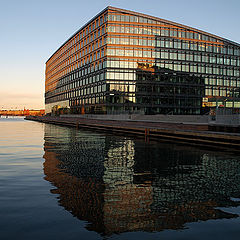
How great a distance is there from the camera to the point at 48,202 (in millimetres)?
10484

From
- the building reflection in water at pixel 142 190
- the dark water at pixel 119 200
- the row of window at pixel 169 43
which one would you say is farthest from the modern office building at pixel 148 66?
the dark water at pixel 119 200

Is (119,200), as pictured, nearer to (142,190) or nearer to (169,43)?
(142,190)

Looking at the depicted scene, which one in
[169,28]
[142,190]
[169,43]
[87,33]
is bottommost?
[142,190]

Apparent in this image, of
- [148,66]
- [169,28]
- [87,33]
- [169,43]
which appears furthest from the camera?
[87,33]

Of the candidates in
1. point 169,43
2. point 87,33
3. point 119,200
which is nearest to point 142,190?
point 119,200

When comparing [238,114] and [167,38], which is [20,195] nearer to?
[238,114]

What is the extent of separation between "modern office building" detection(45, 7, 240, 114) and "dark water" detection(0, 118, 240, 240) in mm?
82022

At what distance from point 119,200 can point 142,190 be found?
5.81 feet

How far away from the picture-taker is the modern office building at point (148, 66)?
10112 cm

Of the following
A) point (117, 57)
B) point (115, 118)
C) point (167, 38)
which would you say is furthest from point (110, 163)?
point (167, 38)

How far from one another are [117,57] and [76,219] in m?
95.6

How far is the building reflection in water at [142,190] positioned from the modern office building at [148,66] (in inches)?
3169

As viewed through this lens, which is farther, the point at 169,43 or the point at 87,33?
the point at 87,33

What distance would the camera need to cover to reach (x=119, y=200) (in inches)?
420
